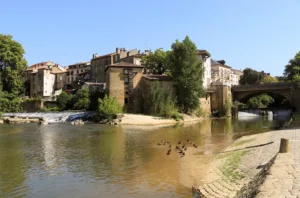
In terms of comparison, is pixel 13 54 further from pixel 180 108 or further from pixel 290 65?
pixel 290 65

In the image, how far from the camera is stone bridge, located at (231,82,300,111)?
59.1 metres

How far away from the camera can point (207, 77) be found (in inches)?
2606

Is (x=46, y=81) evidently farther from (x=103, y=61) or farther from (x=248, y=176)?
(x=248, y=176)

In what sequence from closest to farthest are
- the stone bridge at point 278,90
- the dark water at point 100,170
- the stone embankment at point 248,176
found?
1. the stone embankment at point 248,176
2. the dark water at point 100,170
3. the stone bridge at point 278,90

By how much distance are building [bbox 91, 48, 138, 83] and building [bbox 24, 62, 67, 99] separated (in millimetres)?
10988

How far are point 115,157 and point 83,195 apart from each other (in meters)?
6.94

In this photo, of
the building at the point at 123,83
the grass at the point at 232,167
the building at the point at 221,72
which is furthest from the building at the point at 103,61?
the grass at the point at 232,167

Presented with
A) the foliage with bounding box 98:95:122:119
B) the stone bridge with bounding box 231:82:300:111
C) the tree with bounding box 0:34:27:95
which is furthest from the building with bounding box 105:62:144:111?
the tree with bounding box 0:34:27:95

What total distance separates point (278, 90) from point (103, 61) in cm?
4643

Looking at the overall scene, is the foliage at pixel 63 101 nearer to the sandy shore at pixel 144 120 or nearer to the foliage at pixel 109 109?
the foliage at pixel 109 109

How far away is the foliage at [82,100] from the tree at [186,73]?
1843 centimetres

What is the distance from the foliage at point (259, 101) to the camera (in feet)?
287

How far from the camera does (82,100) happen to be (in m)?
60.8

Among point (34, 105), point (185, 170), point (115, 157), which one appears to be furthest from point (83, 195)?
point (34, 105)
